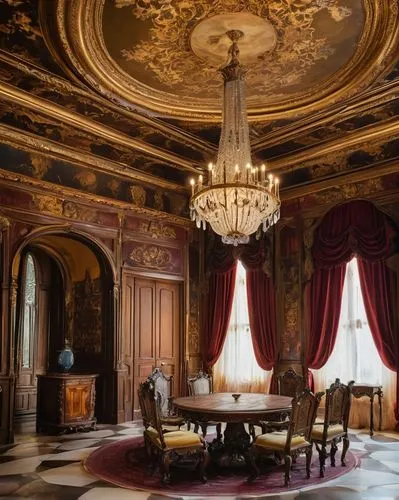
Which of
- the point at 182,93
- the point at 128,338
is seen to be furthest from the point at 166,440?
the point at 182,93

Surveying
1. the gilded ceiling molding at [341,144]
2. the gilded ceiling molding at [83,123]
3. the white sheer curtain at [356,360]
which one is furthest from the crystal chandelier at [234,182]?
the white sheer curtain at [356,360]

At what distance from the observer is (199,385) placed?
23.2 feet

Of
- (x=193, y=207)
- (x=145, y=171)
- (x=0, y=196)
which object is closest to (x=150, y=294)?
(x=145, y=171)

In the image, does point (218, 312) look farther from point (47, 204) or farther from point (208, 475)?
point (208, 475)

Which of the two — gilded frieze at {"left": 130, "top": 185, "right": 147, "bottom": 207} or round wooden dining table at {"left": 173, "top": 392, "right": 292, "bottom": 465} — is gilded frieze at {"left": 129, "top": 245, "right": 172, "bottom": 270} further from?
round wooden dining table at {"left": 173, "top": 392, "right": 292, "bottom": 465}

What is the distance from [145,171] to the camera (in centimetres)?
898

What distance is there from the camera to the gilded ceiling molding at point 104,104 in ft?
19.1

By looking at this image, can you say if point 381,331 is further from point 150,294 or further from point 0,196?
point 0,196

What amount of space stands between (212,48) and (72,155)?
123 inches

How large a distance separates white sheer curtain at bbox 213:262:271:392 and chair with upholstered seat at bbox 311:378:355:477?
3723mm

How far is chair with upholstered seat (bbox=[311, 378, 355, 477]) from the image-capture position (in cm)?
542

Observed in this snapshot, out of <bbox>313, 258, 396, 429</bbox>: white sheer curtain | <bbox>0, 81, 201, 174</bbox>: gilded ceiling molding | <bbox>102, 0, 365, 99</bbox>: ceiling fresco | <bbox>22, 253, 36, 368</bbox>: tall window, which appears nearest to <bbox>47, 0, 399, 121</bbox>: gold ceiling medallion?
<bbox>102, 0, 365, 99</bbox>: ceiling fresco

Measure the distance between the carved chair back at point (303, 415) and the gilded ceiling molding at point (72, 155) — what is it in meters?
4.85

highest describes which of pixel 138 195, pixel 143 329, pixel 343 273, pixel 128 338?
pixel 138 195
